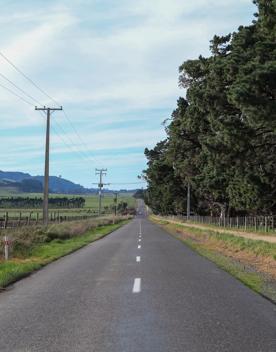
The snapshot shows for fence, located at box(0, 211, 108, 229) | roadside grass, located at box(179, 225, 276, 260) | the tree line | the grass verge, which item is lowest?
the grass verge

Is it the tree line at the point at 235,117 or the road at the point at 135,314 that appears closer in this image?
the road at the point at 135,314

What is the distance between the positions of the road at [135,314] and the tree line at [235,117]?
51.9ft

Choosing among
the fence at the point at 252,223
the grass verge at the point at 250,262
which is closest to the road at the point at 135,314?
the grass verge at the point at 250,262

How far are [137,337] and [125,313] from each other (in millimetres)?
1973

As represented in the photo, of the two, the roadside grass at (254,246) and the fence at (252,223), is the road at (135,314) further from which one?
the fence at (252,223)

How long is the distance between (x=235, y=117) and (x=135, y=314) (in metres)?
28.6

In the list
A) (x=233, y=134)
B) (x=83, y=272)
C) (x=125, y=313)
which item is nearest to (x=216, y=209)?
(x=233, y=134)

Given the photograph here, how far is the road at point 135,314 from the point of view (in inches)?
297

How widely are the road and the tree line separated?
1582cm

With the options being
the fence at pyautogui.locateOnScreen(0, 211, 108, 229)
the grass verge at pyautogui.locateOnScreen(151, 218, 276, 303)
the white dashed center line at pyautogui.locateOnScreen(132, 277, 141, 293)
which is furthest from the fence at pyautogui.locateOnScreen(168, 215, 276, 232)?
the white dashed center line at pyautogui.locateOnScreen(132, 277, 141, 293)

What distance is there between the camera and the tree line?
30.2m

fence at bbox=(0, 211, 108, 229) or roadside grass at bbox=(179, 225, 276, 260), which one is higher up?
fence at bbox=(0, 211, 108, 229)

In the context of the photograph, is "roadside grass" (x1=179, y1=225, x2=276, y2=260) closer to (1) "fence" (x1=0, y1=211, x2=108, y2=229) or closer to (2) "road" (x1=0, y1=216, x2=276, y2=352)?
(2) "road" (x1=0, y1=216, x2=276, y2=352)

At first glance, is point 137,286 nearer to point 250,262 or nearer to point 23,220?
point 250,262
